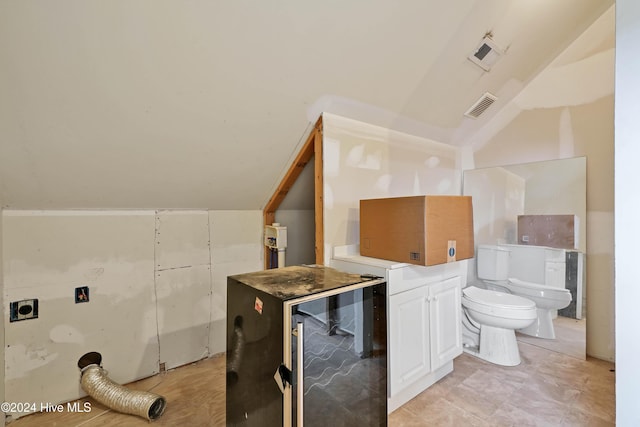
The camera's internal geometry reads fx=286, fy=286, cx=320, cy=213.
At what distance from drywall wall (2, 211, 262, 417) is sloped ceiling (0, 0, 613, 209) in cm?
17

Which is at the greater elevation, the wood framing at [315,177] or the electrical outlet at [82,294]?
the wood framing at [315,177]

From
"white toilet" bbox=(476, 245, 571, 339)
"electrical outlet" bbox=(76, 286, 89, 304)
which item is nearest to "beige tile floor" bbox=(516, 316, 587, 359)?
"white toilet" bbox=(476, 245, 571, 339)

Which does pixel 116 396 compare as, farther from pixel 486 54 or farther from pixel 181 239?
pixel 486 54

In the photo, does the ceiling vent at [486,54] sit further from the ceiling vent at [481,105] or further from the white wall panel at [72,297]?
the white wall panel at [72,297]

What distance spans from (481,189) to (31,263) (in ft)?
11.7

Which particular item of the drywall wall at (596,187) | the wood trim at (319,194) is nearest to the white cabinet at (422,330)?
the wood trim at (319,194)

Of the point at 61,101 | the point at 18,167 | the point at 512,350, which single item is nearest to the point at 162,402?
the point at 18,167

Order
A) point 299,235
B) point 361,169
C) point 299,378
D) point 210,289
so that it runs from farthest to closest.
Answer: point 299,235 < point 210,289 < point 361,169 < point 299,378

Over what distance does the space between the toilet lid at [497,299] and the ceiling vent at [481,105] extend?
1.57 meters

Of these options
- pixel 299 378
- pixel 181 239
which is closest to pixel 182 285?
pixel 181 239

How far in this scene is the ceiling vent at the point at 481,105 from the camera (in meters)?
2.46

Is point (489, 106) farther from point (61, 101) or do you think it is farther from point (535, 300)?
point (61, 101)

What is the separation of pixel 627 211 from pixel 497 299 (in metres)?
1.42

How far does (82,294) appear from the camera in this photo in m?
1.88
